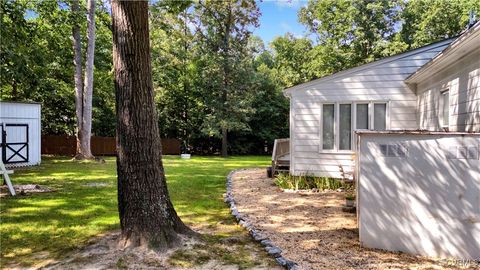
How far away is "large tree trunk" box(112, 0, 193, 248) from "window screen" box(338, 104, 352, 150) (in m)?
6.02

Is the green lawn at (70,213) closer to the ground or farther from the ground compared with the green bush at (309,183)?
closer to the ground

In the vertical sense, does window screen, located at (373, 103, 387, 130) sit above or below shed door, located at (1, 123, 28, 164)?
above

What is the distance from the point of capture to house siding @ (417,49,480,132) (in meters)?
5.52

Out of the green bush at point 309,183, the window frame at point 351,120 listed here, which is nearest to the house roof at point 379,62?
the window frame at point 351,120

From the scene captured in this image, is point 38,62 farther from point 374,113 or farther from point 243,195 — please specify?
point 374,113

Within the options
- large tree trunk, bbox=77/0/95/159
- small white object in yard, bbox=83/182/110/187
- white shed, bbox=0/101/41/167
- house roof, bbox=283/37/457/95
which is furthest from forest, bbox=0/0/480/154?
house roof, bbox=283/37/457/95

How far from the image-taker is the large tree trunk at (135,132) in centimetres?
425

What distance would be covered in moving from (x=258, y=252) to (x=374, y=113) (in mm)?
5960

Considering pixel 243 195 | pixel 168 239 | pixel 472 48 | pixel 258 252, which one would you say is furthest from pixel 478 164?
pixel 243 195

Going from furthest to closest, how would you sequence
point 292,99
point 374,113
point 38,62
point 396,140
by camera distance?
point 38,62 < point 292,99 < point 374,113 < point 396,140

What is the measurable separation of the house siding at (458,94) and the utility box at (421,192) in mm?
1625

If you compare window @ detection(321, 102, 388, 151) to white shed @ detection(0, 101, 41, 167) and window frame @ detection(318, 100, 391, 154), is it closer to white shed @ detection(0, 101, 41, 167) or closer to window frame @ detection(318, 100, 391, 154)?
window frame @ detection(318, 100, 391, 154)

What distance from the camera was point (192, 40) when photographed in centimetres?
2478

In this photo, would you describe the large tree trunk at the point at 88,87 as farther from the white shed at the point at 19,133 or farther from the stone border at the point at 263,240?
the stone border at the point at 263,240
